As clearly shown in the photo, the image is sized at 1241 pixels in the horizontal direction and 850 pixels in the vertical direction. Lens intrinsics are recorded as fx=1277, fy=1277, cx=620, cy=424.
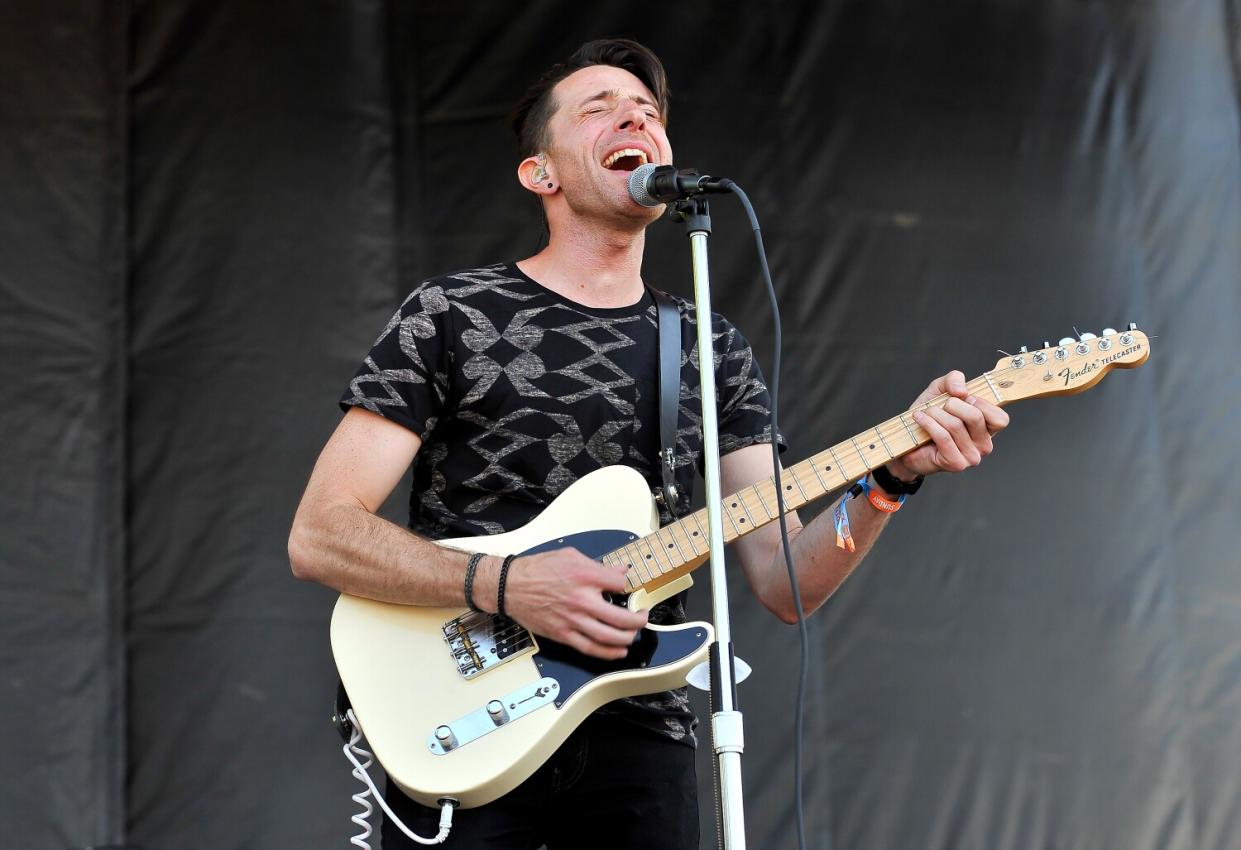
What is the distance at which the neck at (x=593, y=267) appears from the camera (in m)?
2.61

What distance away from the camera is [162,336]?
3463mm

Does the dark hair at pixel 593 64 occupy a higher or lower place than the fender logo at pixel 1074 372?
higher

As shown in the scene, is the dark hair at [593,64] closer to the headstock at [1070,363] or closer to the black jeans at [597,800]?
the headstock at [1070,363]

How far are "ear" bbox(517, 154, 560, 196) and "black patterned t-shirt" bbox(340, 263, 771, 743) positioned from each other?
0.35 metres

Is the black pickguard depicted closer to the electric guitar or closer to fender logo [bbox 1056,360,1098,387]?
the electric guitar

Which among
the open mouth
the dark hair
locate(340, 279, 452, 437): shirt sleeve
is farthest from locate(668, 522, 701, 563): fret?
the dark hair

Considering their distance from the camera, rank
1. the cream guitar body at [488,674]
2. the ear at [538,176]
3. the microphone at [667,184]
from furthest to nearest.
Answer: the ear at [538,176] → the cream guitar body at [488,674] → the microphone at [667,184]

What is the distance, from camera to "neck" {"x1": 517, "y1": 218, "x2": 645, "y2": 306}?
2.61m

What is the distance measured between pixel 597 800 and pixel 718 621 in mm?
590

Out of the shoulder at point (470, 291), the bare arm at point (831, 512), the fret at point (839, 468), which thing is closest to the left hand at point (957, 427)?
the bare arm at point (831, 512)

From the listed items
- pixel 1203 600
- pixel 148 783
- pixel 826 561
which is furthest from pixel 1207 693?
pixel 148 783

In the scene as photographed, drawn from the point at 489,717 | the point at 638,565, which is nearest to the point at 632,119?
the point at 638,565

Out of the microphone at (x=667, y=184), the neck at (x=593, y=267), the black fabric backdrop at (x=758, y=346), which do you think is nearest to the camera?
the microphone at (x=667, y=184)

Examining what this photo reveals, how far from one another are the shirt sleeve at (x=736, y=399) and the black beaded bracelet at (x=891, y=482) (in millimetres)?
398
